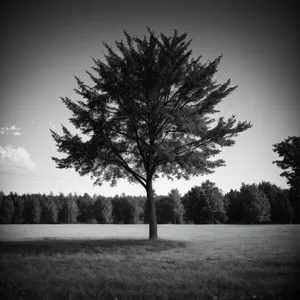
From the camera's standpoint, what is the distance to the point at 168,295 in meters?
5.48

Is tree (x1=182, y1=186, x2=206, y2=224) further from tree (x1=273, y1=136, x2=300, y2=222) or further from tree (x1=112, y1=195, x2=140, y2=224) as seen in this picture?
tree (x1=273, y1=136, x2=300, y2=222)

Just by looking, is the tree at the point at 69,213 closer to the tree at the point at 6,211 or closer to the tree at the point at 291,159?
the tree at the point at 6,211

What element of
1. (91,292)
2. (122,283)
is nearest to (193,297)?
(122,283)

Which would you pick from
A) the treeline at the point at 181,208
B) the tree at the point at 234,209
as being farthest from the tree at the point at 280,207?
the tree at the point at 234,209

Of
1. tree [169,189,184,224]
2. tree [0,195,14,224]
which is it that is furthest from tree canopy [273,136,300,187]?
tree [0,195,14,224]

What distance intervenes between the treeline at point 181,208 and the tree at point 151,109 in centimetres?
4905

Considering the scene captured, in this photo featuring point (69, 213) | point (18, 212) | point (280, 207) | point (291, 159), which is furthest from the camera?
point (69, 213)

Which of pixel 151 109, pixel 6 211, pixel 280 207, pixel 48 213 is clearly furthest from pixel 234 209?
pixel 6 211

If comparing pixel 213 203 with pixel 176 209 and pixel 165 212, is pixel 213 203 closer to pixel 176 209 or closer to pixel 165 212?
pixel 176 209

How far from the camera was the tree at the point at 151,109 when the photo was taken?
46.3 ft

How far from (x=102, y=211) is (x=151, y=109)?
284 feet

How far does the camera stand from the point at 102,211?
3659 inches

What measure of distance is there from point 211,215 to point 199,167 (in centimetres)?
6083

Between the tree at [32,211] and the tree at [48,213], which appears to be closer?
the tree at [32,211]
